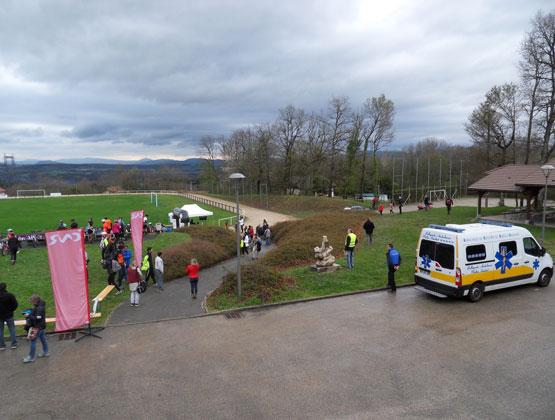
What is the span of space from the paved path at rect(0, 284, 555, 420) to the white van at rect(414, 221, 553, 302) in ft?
2.56

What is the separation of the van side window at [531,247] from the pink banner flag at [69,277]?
544 inches

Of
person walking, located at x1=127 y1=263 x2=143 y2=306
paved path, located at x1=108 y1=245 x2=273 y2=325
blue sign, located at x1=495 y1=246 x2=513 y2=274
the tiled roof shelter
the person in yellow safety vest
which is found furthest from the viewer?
the tiled roof shelter

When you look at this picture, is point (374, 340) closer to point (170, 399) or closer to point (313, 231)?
point (170, 399)

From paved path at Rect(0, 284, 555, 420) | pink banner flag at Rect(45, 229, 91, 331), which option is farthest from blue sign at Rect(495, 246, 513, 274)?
pink banner flag at Rect(45, 229, 91, 331)

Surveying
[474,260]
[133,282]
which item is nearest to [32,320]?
[133,282]

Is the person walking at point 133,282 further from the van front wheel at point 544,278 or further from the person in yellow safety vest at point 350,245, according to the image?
the van front wheel at point 544,278

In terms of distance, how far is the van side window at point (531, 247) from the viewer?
13.2 meters

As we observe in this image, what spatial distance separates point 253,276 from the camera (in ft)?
45.9

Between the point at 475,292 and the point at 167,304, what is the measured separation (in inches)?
394

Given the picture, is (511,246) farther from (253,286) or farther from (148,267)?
(148,267)

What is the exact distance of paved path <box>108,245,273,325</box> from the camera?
12.1 m

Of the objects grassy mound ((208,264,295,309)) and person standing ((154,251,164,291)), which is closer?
grassy mound ((208,264,295,309))

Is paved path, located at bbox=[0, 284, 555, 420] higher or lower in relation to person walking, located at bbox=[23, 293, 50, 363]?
lower

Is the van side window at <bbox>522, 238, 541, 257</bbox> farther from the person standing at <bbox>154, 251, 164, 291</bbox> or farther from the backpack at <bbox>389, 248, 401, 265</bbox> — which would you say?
the person standing at <bbox>154, 251, 164, 291</bbox>
